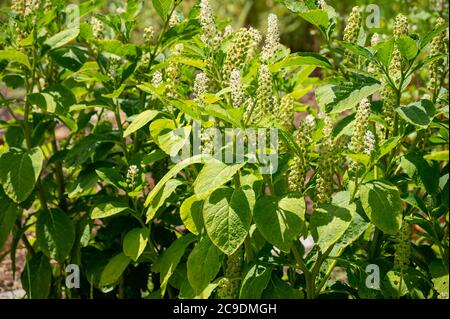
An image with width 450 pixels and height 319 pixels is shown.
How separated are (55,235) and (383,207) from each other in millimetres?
1240

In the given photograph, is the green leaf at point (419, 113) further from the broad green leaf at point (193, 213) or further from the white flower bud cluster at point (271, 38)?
the broad green leaf at point (193, 213)

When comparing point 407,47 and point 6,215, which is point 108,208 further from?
point 407,47

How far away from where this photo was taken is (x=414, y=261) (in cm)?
264

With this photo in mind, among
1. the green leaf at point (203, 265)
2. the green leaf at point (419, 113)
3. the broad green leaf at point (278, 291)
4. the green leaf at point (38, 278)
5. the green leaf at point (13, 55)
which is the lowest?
the green leaf at point (38, 278)

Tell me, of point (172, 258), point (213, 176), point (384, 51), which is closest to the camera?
point (213, 176)

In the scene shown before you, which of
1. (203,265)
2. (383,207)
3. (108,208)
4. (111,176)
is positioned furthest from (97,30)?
(383,207)

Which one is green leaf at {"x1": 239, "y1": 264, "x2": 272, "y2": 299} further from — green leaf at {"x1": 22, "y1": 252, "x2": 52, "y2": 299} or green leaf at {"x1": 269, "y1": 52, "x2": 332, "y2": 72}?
green leaf at {"x1": 22, "y1": 252, "x2": 52, "y2": 299}

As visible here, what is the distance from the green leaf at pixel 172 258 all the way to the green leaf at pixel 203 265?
20 centimetres

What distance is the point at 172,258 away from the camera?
245cm

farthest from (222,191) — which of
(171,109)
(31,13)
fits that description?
(31,13)

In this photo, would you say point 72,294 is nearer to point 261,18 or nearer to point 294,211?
point 294,211

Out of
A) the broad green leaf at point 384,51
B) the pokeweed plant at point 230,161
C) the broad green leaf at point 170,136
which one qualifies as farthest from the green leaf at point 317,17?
the broad green leaf at point 170,136

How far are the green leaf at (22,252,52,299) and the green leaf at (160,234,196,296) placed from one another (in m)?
0.59

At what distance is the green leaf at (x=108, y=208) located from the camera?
8.09ft
